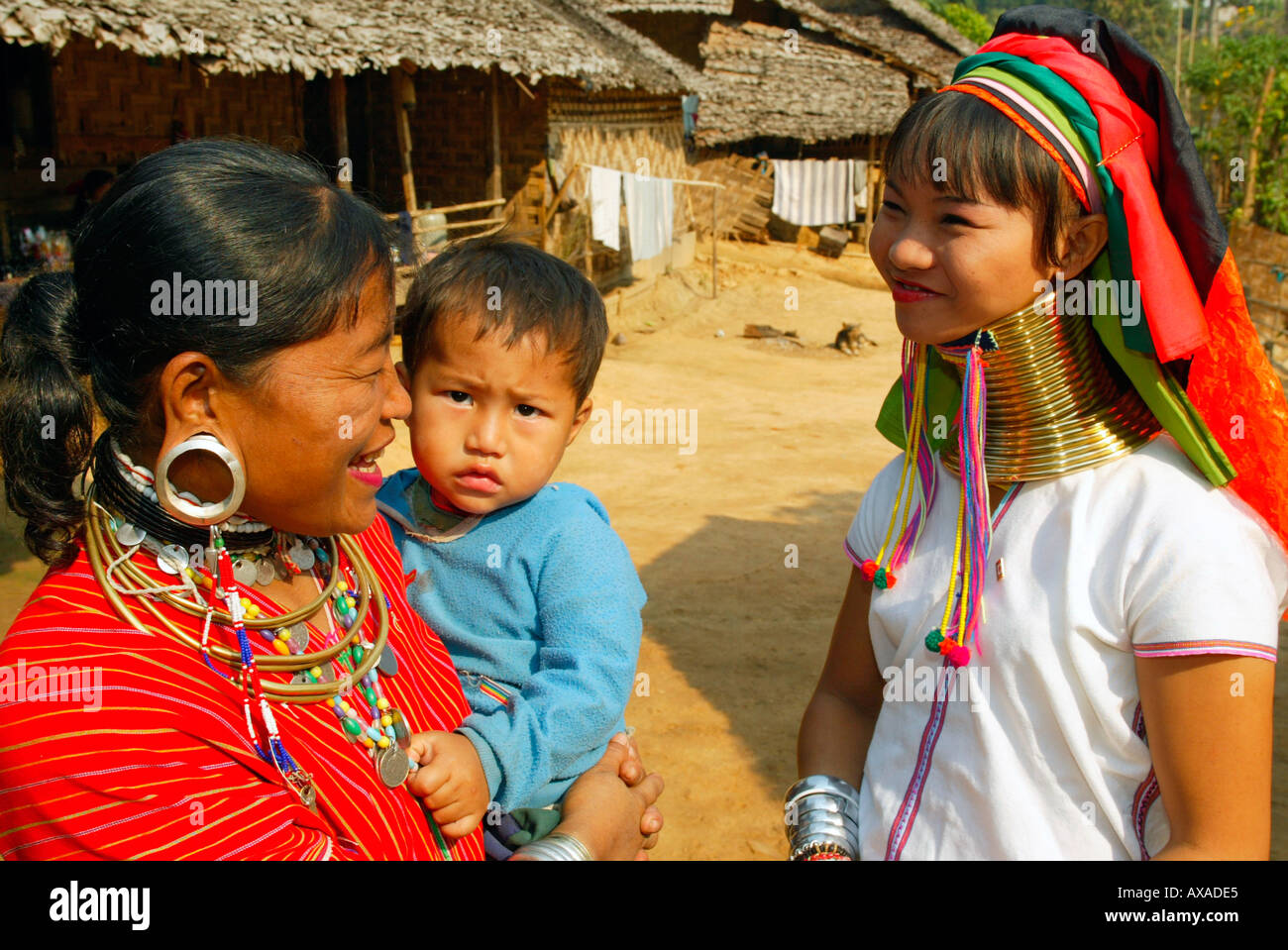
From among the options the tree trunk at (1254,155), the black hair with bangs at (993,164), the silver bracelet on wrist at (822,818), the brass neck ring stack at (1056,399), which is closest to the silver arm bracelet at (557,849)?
the silver bracelet on wrist at (822,818)

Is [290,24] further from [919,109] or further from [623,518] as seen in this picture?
[919,109]

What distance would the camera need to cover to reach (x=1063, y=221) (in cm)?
176

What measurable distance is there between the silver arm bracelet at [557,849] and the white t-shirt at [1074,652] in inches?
21.0

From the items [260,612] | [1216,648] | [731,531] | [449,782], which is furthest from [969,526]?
[731,531]

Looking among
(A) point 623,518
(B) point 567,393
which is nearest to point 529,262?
(B) point 567,393

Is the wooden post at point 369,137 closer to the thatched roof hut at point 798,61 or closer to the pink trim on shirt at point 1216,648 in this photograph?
the thatched roof hut at point 798,61

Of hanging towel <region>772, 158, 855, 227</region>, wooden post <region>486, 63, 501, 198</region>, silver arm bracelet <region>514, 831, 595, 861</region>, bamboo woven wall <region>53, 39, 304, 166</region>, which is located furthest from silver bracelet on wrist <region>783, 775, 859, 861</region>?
hanging towel <region>772, 158, 855, 227</region>

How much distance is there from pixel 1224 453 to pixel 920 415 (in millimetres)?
555

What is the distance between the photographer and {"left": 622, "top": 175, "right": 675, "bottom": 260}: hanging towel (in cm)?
1620

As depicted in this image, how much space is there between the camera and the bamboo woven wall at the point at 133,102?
10844 mm

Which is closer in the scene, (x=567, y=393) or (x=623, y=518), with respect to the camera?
(x=567, y=393)

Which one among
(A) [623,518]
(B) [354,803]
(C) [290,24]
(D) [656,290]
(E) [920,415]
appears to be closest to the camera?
(B) [354,803]

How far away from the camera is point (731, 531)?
8.06 m

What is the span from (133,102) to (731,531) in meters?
8.36
